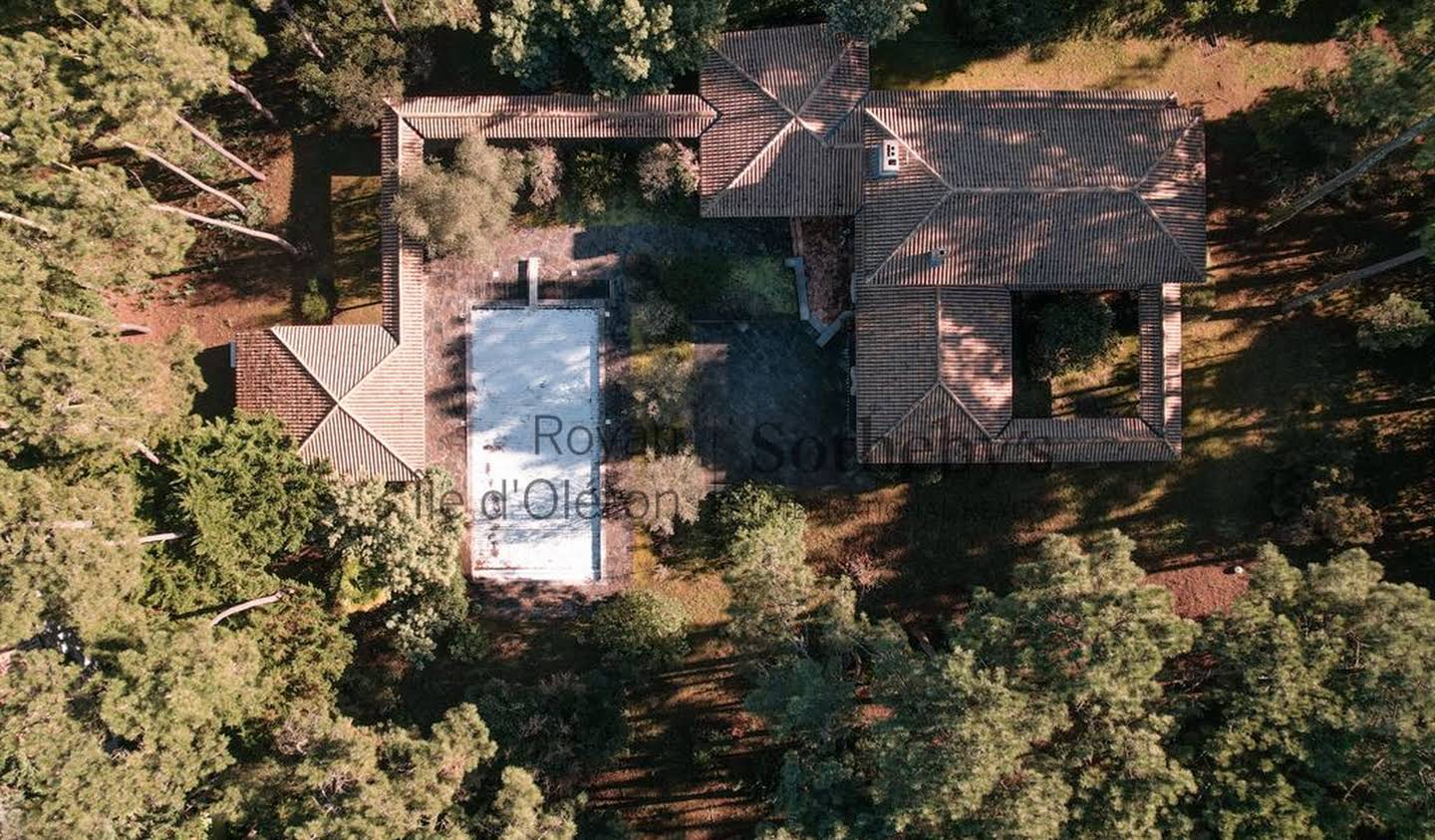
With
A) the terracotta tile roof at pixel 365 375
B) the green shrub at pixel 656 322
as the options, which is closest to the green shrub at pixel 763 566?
the green shrub at pixel 656 322

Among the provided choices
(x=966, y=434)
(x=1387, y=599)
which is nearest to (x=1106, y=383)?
(x=966, y=434)

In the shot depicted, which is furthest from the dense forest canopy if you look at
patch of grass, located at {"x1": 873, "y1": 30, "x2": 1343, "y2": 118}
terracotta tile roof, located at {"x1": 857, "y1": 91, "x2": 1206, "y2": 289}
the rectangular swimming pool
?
terracotta tile roof, located at {"x1": 857, "y1": 91, "x2": 1206, "y2": 289}

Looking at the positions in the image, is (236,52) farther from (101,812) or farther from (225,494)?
(101,812)

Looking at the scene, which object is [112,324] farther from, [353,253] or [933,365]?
[933,365]

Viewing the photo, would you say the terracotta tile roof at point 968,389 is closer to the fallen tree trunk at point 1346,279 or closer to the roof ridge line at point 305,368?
the fallen tree trunk at point 1346,279

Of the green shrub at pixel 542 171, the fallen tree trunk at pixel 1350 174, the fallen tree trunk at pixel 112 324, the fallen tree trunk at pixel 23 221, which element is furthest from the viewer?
the green shrub at pixel 542 171
